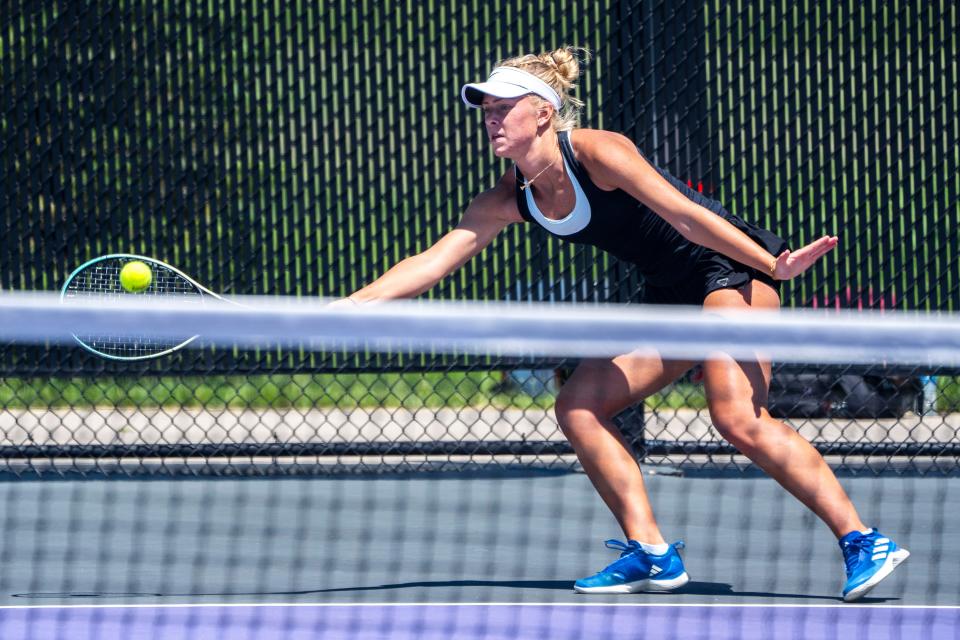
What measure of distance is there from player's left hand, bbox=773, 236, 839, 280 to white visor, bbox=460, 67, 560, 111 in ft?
2.20

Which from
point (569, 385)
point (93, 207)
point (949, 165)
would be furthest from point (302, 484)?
point (949, 165)

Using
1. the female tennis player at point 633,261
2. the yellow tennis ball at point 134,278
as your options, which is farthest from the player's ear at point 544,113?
the yellow tennis ball at point 134,278

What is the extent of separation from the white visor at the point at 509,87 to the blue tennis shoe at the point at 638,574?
109cm

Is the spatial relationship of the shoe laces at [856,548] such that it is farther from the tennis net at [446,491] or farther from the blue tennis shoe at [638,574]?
the blue tennis shoe at [638,574]

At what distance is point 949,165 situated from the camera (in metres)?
5.64

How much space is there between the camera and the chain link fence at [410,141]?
5.62 m

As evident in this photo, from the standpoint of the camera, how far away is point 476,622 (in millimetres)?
3125

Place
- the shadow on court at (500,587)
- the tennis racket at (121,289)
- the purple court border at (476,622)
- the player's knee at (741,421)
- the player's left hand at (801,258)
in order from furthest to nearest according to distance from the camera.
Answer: the tennis racket at (121,289), the shadow on court at (500,587), the player's knee at (741,421), the purple court border at (476,622), the player's left hand at (801,258)

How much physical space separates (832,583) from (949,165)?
2.63m

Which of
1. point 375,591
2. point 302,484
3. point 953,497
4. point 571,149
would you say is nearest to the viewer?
point 571,149

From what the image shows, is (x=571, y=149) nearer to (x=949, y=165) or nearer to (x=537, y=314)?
(x=537, y=314)

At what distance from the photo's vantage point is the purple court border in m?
3.02

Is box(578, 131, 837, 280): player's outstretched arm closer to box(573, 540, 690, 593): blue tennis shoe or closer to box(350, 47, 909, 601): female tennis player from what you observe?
box(350, 47, 909, 601): female tennis player

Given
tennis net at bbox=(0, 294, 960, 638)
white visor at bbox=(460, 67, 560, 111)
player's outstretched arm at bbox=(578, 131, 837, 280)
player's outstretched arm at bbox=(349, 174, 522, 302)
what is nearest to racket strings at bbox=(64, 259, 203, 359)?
tennis net at bbox=(0, 294, 960, 638)
